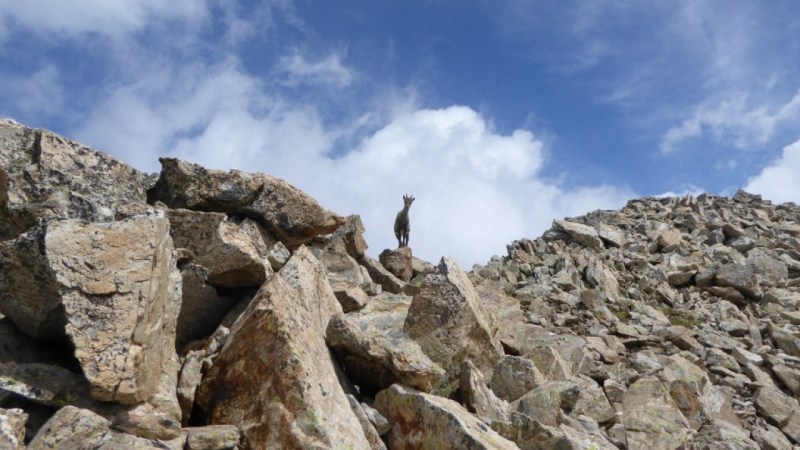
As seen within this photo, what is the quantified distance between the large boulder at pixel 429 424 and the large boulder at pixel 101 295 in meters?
3.92

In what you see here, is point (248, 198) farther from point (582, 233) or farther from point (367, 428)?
point (582, 233)

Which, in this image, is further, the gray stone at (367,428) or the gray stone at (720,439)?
the gray stone at (720,439)

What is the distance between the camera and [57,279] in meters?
8.37

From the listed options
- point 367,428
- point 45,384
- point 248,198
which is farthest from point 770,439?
point 45,384

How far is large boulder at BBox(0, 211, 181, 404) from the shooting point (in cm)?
822

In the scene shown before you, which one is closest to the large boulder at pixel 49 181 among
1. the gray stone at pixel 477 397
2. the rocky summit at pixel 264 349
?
the rocky summit at pixel 264 349

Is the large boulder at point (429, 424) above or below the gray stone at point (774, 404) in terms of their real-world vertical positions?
below

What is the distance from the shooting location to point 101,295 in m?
A: 8.50

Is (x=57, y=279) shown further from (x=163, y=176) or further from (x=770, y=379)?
(x=770, y=379)

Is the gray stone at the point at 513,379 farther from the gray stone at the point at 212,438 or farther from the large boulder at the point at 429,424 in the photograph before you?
the gray stone at the point at 212,438

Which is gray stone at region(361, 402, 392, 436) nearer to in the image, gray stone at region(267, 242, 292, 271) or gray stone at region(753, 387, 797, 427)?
gray stone at region(267, 242, 292, 271)

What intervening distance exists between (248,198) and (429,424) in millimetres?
7454

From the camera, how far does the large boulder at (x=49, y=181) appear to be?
34.9 ft

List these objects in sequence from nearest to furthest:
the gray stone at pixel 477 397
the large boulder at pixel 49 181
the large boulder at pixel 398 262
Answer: the large boulder at pixel 49 181
the gray stone at pixel 477 397
the large boulder at pixel 398 262
